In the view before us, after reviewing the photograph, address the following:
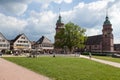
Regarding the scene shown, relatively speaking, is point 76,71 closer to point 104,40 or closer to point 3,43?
point 3,43

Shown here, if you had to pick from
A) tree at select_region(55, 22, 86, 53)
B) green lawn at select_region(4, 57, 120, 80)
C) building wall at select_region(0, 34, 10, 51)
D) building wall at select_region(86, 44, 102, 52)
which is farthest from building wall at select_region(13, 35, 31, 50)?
green lawn at select_region(4, 57, 120, 80)

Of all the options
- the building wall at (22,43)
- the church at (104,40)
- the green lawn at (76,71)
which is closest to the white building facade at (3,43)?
the building wall at (22,43)

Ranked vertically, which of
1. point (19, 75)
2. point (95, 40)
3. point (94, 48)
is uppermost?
point (95, 40)

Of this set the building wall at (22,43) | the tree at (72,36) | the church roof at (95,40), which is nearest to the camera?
the tree at (72,36)

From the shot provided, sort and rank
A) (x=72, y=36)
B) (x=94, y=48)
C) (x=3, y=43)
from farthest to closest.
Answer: (x=94, y=48), (x=3, y=43), (x=72, y=36)

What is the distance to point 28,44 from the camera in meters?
121

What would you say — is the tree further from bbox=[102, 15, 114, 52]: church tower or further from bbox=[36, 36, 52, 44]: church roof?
bbox=[36, 36, 52, 44]: church roof

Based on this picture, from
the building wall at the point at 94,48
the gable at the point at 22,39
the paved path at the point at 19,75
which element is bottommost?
the paved path at the point at 19,75

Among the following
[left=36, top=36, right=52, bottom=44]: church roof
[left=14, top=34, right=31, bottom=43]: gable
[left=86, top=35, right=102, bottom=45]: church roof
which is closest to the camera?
[left=14, top=34, right=31, bottom=43]: gable

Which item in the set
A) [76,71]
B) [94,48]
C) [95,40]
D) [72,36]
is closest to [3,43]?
[72,36]

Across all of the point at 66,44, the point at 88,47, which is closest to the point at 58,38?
the point at 66,44

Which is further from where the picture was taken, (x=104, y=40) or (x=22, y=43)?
(x=104, y=40)

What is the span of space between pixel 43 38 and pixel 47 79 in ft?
380

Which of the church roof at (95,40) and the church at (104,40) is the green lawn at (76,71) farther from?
the church roof at (95,40)
